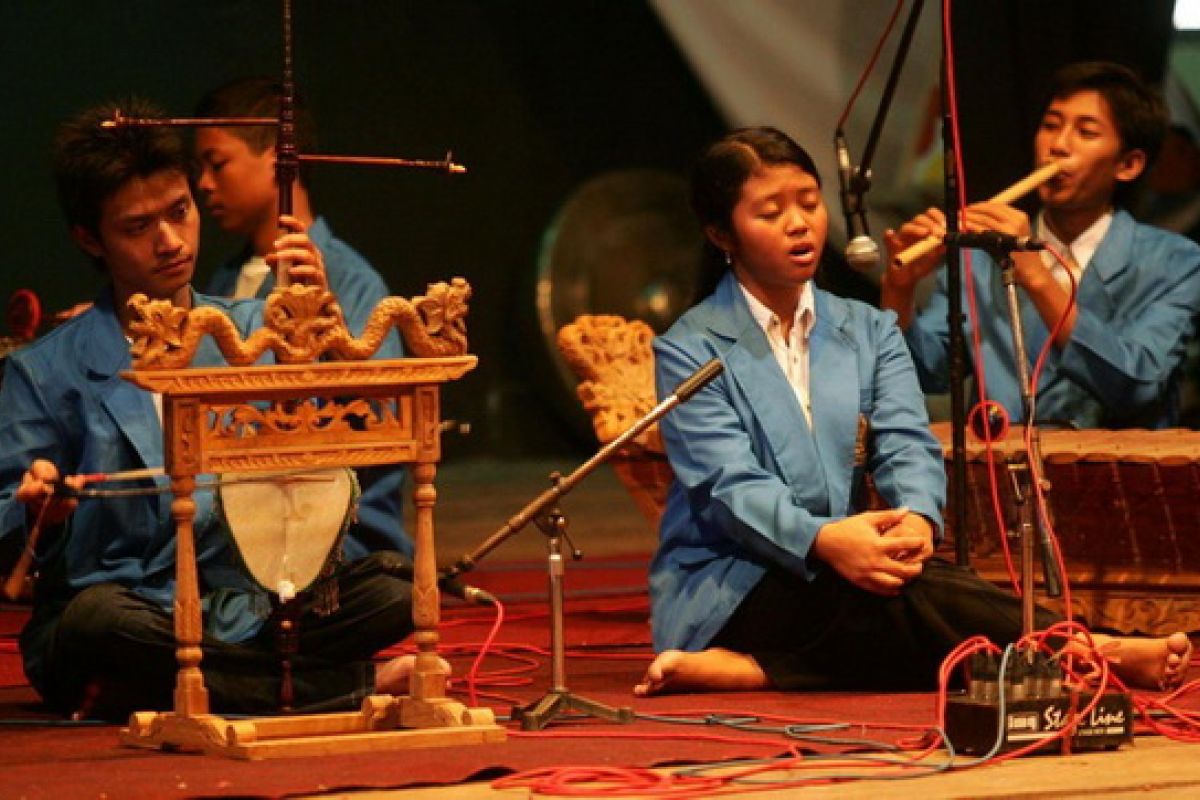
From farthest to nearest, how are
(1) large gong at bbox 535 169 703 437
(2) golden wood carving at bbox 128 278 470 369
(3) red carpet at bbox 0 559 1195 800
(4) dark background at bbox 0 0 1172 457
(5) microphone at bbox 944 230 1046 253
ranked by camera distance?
(1) large gong at bbox 535 169 703 437 → (4) dark background at bbox 0 0 1172 457 → (5) microphone at bbox 944 230 1046 253 → (2) golden wood carving at bbox 128 278 470 369 → (3) red carpet at bbox 0 559 1195 800

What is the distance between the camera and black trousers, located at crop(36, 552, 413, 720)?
461cm

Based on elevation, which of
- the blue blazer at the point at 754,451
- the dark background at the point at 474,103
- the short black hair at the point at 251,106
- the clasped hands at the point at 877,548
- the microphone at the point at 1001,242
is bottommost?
the clasped hands at the point at 877,548

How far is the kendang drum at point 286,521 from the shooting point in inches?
172

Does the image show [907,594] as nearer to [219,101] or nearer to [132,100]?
[132,100]

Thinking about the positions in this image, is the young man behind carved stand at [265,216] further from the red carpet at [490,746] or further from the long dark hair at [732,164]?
the long dark hair at [732,164]

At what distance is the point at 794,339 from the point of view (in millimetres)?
5105

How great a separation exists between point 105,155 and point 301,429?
84cm

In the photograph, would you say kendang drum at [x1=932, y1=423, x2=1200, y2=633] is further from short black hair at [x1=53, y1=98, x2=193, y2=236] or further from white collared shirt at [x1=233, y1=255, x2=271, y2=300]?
short black hair at [x1=53, y1=98, x2=193, y2=236]

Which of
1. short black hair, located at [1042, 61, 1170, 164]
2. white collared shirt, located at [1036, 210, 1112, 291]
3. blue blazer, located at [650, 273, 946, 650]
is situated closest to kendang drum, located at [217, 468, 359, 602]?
blue blazer, located at [650, 273, 946, 650]

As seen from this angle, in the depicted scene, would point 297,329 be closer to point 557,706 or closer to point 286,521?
point 286,521

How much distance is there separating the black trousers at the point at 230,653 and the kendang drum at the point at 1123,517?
4.92ft

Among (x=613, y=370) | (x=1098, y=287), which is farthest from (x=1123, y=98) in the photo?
(x=613, y=370)

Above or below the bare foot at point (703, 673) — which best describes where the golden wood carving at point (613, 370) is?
above

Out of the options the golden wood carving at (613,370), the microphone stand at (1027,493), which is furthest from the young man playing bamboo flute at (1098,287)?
the microphone stand at (1027,493)
